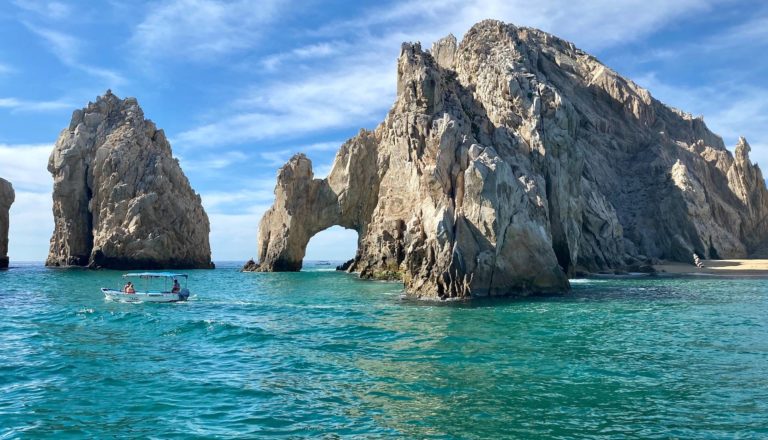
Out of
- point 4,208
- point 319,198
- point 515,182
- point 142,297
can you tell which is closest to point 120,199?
point 4,208

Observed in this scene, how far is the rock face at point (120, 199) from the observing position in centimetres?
9719

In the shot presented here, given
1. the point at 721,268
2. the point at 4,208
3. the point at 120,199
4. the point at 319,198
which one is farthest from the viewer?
the point at 4,208

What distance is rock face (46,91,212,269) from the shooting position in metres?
97.2

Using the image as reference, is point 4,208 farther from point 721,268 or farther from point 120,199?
point 721,268

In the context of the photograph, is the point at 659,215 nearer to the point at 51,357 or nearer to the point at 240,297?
the point at 240,297

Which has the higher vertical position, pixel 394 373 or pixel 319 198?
pixel 319 198

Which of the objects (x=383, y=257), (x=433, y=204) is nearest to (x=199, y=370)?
(x=433, y=204)

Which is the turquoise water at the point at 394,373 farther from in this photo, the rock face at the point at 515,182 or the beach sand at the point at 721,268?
the beach sand at the point at 721,268

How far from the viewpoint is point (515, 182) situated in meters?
42.6

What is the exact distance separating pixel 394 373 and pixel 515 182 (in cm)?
2749

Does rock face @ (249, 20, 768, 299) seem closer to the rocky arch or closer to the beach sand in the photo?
the rocky arch

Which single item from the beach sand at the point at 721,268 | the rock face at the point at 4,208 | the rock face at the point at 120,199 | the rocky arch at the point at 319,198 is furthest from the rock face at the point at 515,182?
the rock face at the point at 4,208

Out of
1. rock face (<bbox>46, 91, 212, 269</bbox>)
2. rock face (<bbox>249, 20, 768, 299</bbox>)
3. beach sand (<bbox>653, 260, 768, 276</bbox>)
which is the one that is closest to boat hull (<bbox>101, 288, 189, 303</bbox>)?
rock face (<bbox>249, 20, 768, 299</bbox>)

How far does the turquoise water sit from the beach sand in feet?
119
